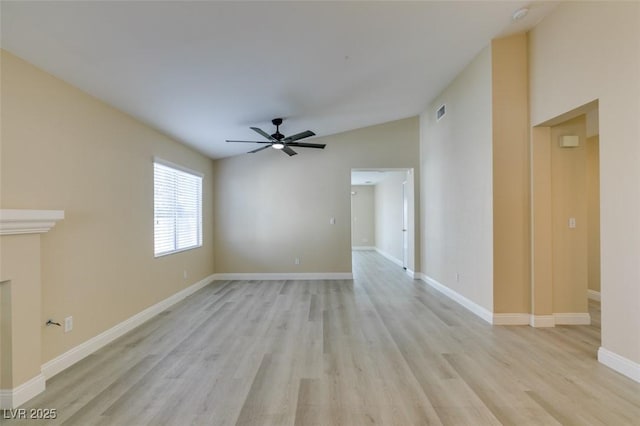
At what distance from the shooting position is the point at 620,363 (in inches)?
97.4

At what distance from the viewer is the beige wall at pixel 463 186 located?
3.80m

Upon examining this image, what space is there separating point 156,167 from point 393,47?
358cm

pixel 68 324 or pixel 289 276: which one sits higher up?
pixel 68 324

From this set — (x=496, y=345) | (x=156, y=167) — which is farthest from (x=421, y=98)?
(x=156, y=167)

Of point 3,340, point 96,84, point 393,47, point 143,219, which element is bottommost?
point 3,340

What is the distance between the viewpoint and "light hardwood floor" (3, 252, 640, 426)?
1.98 metres

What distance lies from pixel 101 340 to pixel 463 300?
461 centimetres

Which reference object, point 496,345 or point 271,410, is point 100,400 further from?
point 496,345

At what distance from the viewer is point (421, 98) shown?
5258mm

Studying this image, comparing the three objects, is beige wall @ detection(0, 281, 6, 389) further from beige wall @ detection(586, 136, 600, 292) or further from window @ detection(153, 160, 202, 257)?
beige wall @ detection(586, 136, 600, 292)

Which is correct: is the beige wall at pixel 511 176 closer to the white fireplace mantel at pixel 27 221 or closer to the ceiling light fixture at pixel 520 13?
the ceiling light fixture at pixel 520 13

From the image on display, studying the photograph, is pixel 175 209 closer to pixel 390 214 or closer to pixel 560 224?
pixel 560 224

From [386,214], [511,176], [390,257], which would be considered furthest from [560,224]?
[386,214]

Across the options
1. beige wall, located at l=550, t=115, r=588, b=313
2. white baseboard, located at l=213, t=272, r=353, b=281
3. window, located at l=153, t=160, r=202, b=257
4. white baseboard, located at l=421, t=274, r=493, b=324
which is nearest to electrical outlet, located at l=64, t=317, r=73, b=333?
window, located at l=153, t=160, r=202, b=257
